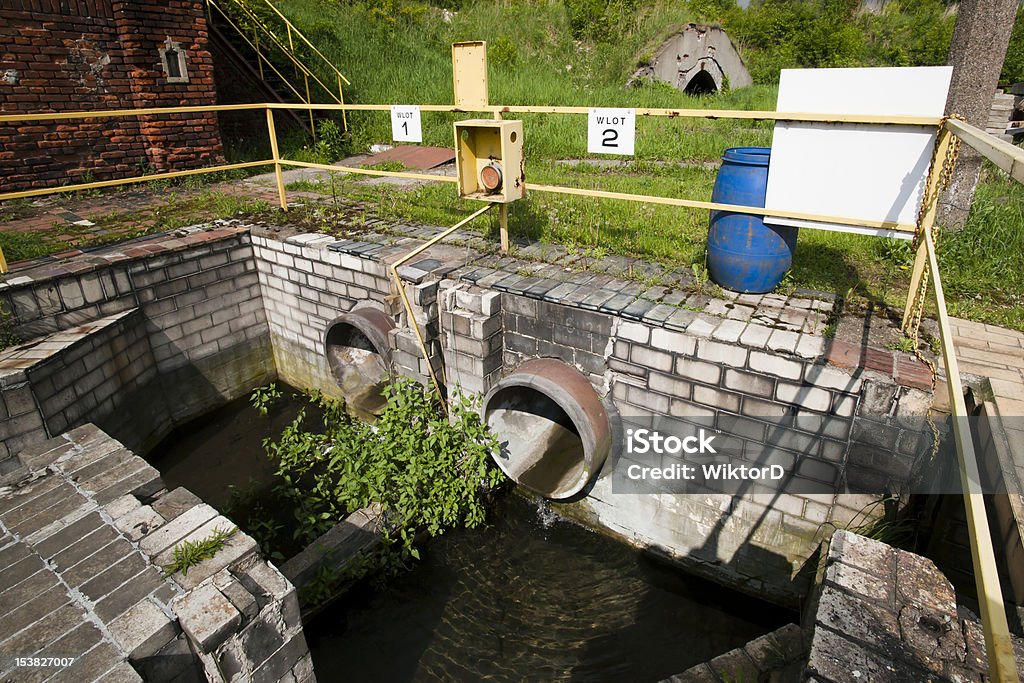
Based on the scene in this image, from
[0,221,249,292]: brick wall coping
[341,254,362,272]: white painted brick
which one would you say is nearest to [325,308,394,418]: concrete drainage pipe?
[341,254,362,272]: white painted brick

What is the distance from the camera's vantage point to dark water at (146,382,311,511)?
5316mm

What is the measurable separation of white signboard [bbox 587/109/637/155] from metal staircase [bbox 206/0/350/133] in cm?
763

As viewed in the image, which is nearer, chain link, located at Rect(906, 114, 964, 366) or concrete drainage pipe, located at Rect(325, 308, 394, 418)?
chain link, located at Rect(906, 114, 964, 366)

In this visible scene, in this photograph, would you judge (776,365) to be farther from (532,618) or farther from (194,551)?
(194,551)

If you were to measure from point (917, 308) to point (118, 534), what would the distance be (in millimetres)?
4768

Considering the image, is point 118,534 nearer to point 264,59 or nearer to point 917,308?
point 917,308

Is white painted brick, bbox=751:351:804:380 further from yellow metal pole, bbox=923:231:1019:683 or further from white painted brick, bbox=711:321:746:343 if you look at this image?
yellow metal pole, bbox=923:231:1019:683

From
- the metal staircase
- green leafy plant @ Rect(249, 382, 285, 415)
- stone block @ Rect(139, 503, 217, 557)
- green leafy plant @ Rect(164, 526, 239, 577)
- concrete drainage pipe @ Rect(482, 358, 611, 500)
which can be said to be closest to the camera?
green leafy plant @ Rect(164, 526, 239, 577)

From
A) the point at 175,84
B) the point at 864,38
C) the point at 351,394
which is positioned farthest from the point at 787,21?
the point at 351,394

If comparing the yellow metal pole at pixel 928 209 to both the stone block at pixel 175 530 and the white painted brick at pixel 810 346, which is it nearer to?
the white painted brick at pixel 810 346

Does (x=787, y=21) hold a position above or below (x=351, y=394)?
above

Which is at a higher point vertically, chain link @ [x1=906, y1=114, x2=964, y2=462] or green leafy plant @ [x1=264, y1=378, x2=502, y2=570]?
chain link @ [x1=906, y1=114, x2=964, y2=462]

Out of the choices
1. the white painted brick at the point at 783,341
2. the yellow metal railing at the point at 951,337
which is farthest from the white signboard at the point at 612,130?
the white painted brick at the point at 783,341

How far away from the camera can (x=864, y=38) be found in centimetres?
2309
